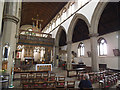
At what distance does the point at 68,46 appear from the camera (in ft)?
42.7

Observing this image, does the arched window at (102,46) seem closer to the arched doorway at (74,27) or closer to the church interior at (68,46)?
the church interior at (68,46)

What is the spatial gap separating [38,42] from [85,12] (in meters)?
9.18

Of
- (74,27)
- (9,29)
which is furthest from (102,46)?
(9,29)

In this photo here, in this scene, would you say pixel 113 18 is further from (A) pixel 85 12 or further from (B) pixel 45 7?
(B) pixel 45 7

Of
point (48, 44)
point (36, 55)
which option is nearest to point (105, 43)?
point (48, 44)

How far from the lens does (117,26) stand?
11344mm

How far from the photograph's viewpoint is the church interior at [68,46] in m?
5.12

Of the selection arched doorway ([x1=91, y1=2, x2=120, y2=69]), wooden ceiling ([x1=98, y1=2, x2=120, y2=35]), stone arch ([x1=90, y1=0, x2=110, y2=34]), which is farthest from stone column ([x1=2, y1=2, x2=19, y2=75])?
wooden ceiling ([x1=98, y1=2, x2=120, y2=35])

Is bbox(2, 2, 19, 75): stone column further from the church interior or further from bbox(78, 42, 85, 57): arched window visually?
bbox(78, 42, 85, 57): arched window

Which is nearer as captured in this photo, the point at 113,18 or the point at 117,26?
the point at 113,18

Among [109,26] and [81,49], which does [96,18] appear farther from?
[81,49]

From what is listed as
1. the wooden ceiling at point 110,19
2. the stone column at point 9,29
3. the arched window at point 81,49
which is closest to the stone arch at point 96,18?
the wooden ceiling at point 110,19

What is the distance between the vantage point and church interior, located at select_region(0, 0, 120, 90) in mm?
5121

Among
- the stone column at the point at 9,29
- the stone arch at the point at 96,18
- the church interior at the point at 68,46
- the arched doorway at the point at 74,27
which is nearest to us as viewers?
the church interior at the point at 68,46
